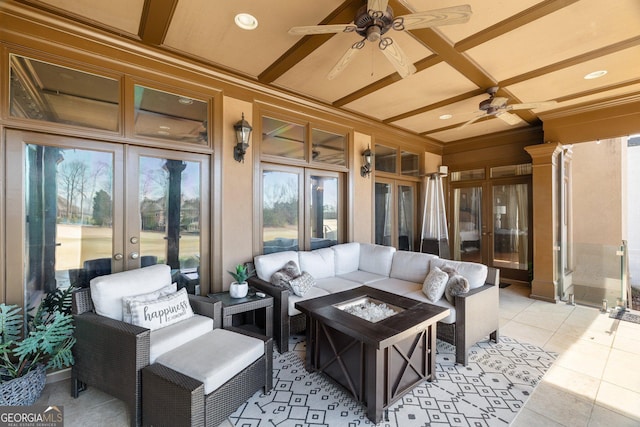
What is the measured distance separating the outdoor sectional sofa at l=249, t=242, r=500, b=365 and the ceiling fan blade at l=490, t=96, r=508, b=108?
2.23m

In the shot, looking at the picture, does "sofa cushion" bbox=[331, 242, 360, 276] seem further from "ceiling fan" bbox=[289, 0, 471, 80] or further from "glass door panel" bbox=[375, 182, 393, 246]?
"ceiling fan" bbox=[289, 0, 471, 80]

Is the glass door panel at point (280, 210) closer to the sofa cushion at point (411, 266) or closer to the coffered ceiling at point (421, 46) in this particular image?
the coffered ceiling at point (421, 46)

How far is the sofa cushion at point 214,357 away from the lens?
1715 mm

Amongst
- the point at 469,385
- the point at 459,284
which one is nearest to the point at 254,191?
the point at 459,284

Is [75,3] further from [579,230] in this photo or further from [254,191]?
[579,230]

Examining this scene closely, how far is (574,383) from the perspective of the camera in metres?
2.29

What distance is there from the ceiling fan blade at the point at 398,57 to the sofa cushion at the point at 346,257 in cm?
253

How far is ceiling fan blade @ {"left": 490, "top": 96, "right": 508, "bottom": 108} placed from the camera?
358cm

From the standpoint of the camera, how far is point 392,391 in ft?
6.63

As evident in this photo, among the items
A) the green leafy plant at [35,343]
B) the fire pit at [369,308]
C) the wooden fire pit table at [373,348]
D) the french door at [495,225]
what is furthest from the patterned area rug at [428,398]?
the french door at [495,225]

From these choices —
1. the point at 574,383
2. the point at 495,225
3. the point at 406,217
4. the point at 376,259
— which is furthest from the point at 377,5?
the point at 495,225

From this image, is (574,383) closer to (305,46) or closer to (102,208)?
(305,46)

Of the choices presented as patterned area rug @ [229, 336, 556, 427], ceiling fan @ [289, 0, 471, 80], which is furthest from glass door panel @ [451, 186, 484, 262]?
ceiling fan @ [289, 0, 471, 80]

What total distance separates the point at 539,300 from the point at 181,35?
6.20m
